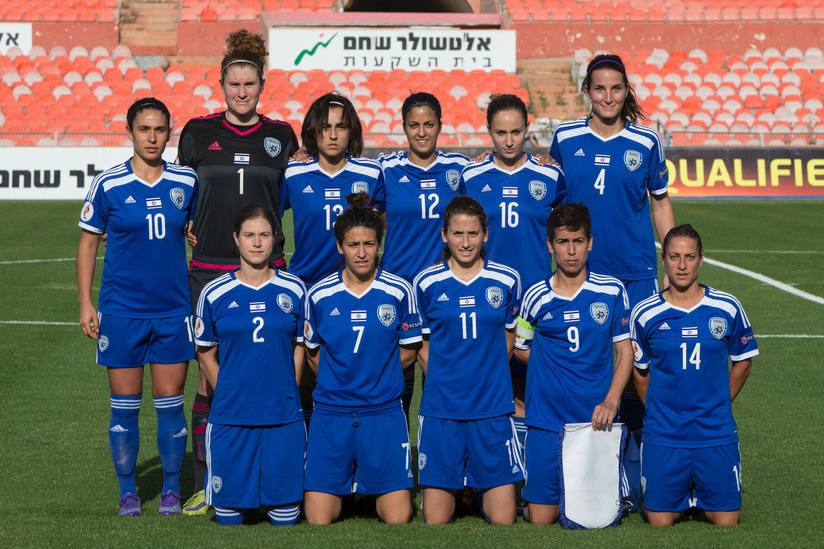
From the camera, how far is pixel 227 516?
589 cm

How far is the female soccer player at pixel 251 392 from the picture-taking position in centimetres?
586

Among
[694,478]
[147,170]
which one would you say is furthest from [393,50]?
[694,478]

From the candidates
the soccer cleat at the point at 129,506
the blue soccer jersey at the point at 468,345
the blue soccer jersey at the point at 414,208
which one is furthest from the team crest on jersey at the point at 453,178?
the soccer cleat at the point at 129,506

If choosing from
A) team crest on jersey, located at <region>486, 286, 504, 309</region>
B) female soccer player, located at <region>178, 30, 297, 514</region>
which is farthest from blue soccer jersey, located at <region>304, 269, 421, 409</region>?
female soccer player, located at <region>178, 30, 297, 514</region>

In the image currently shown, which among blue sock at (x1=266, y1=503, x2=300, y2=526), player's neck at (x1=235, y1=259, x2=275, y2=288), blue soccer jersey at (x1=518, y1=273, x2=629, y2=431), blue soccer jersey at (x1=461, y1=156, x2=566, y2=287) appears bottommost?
blue sock at (x1=266, y1=503, x2=300, y2=526)

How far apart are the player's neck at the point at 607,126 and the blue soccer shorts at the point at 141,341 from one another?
2.38 metres

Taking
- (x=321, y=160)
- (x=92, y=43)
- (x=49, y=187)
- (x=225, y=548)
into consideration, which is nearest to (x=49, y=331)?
(x=321, y=160)

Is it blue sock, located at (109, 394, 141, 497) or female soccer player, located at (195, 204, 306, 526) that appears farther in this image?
blue sock, located at (109, 394, 141, 497)

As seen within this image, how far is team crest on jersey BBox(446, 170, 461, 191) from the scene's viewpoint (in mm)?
6578

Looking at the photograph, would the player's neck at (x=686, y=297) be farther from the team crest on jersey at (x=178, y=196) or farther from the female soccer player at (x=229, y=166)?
the team crest on jersey at (x=178, y=196)

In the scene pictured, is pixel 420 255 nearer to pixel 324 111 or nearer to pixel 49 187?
pixel 324 111

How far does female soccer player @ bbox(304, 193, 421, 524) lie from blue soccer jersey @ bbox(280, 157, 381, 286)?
1.36 feet

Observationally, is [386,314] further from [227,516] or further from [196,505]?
[196,505]

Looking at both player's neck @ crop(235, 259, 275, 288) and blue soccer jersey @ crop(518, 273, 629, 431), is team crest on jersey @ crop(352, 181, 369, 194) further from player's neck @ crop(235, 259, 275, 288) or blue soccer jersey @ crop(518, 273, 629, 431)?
blue soccer jersey @ crop(518, 273, 629, 431)
